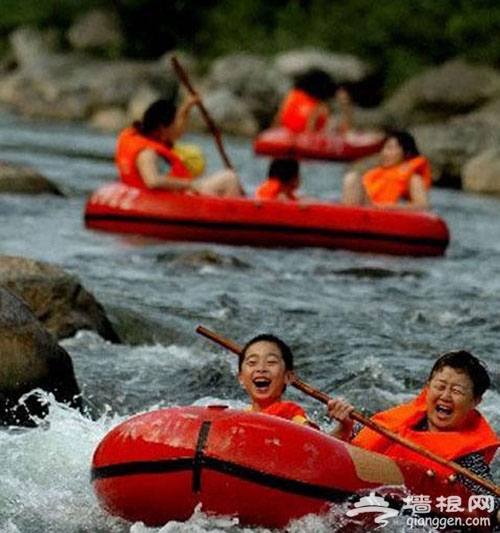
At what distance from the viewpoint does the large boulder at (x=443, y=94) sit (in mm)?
24172

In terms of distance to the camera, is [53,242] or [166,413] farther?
[53,242]

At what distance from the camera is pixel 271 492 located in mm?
5137

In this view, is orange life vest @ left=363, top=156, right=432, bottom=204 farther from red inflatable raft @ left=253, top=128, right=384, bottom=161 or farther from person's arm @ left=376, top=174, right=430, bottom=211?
red inflatable raft @ left=253, top=128, right=384, bottom=161

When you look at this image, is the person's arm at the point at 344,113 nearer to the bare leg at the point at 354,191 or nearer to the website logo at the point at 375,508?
the bare leg at the point at 354,191

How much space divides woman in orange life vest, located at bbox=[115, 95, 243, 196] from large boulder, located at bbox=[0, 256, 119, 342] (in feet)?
12.4

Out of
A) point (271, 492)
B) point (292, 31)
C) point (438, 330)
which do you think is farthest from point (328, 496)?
point (292, 31)

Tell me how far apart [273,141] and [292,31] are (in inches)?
376

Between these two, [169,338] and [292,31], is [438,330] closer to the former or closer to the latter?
[169,338]

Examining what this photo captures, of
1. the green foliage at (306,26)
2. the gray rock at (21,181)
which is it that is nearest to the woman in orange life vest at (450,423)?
the gray rock at (21,181)

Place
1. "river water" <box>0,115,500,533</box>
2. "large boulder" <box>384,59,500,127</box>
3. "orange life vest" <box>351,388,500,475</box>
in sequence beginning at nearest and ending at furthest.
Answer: "orange life vest" <box>351,388,500,475</box>, "river water" <box>0,115,500,533</box>, "large boulder" <box>384,59,500,127</box>

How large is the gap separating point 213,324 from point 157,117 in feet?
10.9

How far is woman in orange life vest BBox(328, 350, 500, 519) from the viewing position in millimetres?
5609

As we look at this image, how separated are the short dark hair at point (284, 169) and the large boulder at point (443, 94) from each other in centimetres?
1172

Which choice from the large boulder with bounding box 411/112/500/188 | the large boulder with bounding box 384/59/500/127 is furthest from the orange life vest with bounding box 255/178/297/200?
the large boulder with bounding box 384/59/500/127
